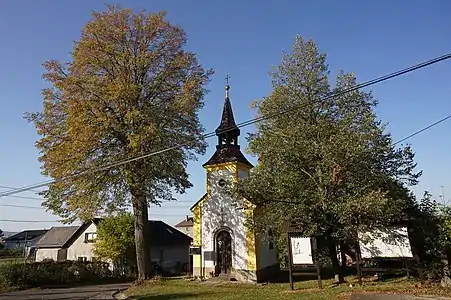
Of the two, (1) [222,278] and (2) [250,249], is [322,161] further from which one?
(1) [222,278]

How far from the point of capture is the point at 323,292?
15.4 m

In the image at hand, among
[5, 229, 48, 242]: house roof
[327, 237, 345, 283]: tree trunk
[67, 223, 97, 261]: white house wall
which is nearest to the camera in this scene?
[327, 237, 345, 283]: tree trunk

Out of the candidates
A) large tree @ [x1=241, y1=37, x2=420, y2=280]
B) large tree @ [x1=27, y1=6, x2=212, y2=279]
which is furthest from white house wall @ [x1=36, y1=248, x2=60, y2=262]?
large tree @ [x1=241, y1=37, x2=420, y2=280]

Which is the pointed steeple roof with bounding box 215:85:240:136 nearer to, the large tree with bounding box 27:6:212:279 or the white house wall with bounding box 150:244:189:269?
the large tree with bounding box 27:6:212:279

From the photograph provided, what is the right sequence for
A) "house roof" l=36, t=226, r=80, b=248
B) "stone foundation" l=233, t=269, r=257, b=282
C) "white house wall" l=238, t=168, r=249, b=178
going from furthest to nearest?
"house roof" l=36, t=226, r=80, b=248, "white house wall" l=238, t=168, r=249, b=178, "stone foundation" l=233, t=269, r=257, b=282

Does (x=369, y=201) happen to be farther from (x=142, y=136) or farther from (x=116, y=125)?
(x=116, y=125)

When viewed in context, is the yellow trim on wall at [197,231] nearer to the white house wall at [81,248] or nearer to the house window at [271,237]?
the house window at [271,237]

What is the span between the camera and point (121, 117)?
2167 cm

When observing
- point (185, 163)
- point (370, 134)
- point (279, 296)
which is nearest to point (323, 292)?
point (279, 296)

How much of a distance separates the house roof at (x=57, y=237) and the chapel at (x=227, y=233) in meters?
24.5

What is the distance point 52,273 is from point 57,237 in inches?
801

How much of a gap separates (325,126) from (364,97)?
2.84 metres

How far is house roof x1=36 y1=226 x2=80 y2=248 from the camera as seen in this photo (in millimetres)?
43875

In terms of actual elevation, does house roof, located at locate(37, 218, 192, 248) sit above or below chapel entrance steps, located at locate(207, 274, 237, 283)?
above
